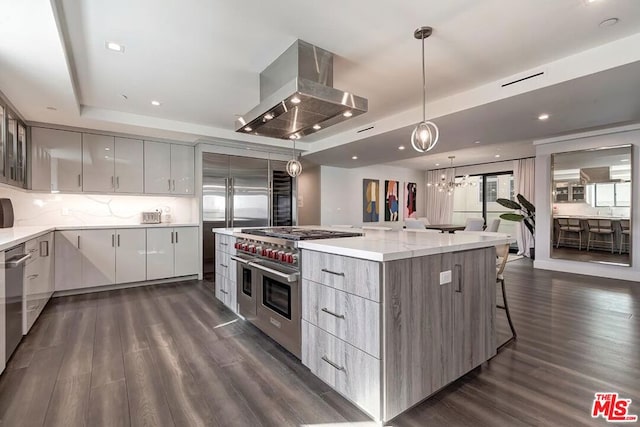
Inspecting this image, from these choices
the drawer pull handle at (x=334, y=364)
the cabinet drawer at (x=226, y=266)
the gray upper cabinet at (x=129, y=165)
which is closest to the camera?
the drawer pull handle at (x=334, y=364)

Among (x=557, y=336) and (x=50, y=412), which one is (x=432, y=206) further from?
(x=50, y=412)

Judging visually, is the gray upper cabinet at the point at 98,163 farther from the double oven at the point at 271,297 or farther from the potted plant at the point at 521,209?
the potted plant at the point at 521,209

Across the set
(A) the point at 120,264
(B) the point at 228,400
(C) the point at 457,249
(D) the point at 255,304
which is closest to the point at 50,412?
(B) the point at 228,400

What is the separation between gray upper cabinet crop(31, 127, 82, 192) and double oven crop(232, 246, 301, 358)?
302 centimetres

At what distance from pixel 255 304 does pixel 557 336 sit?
9.00 feet

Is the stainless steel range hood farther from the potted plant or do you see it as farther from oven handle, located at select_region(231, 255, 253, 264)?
the potted plant

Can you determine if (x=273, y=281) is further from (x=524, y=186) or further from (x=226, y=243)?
(x=524, y=186)

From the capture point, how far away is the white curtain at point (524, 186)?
7.56 m

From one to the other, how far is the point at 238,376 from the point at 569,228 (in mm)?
6166

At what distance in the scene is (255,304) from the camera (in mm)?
2736

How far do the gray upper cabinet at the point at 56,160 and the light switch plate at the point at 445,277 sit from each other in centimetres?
492

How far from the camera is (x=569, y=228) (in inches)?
212

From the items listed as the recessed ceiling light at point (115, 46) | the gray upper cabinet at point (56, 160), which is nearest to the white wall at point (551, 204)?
the recessed ceiling light at point (115, 46)

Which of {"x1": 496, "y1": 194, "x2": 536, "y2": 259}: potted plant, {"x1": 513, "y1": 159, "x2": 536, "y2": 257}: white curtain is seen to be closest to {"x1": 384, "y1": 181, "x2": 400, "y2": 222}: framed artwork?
{"x1": 496, "y1": 194, "x2": 536, "y2": 259}: potted plant
